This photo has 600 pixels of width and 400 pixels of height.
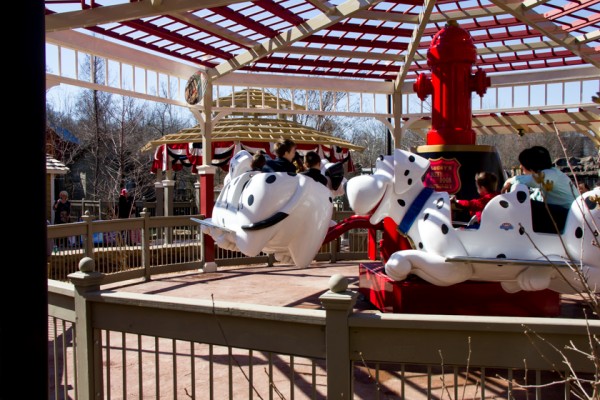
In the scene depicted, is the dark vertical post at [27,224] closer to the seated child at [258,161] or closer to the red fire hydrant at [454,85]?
the seated child at [258,161]

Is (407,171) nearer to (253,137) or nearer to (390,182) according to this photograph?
(390,182)

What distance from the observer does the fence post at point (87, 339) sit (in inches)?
123

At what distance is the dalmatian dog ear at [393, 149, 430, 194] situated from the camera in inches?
228

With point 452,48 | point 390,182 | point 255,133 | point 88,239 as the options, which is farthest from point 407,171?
point 255,133

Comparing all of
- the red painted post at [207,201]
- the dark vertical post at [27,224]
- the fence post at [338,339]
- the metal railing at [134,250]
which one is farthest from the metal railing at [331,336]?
the red painted post at [207,201]

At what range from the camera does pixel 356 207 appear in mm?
5812

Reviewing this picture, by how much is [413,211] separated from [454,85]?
7.62 ft

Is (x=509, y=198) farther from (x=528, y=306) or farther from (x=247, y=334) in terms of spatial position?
(x=247, y=334)

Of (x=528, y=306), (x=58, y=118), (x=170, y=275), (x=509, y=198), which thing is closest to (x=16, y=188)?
A: (x=509, y=198)

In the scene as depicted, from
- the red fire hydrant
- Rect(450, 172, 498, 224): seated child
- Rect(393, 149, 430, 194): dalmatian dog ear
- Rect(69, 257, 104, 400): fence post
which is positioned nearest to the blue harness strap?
Rect(393, 149, 430, 194): dalmatian dog ear

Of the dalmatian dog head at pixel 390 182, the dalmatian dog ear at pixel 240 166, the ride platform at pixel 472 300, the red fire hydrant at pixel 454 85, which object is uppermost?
the red fire hydrant at pixel 454 85

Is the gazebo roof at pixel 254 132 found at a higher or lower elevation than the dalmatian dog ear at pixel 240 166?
higher

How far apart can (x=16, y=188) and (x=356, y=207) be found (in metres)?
4.46

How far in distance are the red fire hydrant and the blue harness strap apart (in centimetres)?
167
